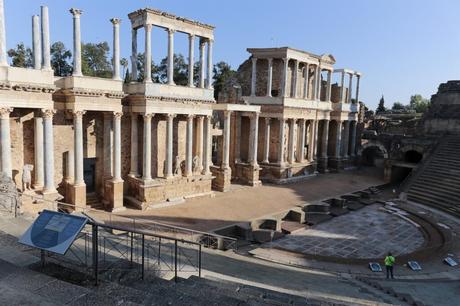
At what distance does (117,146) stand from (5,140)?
5.51 m

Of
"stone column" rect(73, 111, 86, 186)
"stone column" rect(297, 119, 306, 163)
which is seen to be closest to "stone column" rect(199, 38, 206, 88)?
"stone column" rect(73, 111, 86, 186)

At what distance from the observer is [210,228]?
17203mm

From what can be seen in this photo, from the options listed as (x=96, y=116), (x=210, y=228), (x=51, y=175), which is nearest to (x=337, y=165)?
(x=210, y=228)

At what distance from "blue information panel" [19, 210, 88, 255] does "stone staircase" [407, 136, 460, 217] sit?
21.9 metres

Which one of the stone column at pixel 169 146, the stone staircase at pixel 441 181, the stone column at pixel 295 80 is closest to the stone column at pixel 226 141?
the stone column at pixel 169 146

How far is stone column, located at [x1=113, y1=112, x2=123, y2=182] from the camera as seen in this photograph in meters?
19.2

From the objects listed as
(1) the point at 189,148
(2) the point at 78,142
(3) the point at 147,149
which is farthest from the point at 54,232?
(1) the point at 189,148

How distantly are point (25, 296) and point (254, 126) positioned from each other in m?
23.7

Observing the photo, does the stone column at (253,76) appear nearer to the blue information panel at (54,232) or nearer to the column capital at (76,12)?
the column capital at (76,12)

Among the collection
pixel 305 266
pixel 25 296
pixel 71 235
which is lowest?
pixel 305 266

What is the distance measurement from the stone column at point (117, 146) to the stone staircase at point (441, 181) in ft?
64.5

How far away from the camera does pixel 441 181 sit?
25594 millimetres

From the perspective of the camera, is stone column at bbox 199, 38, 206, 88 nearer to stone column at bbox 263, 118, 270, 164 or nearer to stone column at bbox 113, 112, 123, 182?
stone column at bbox 113, 112, 123, 182

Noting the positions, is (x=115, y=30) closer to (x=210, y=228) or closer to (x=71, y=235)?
(x=210, y=228)
